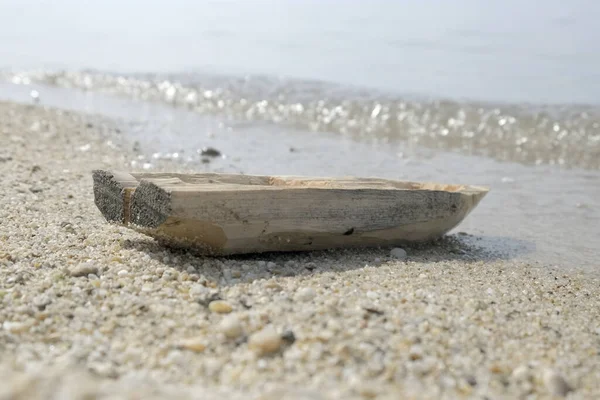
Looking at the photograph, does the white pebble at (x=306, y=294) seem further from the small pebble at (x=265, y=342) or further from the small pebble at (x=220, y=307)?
the small pebble at (x=265, y=342)

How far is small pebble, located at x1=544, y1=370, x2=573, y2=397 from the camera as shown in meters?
2.16

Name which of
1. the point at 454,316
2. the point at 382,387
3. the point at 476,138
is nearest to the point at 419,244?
the point at 454,316

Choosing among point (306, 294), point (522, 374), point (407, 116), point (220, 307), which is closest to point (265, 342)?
point (220, 307)

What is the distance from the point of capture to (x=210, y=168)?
23.4ft

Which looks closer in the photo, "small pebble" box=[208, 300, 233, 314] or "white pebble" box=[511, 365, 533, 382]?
"white pebble" box=[511, 365, 533, 382]

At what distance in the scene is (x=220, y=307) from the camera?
8.52 ft

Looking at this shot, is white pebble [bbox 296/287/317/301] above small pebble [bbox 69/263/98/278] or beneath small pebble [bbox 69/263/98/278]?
above

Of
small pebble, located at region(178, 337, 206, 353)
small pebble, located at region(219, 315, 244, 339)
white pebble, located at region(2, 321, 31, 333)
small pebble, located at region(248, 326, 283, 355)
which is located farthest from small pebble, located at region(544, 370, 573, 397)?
white pebble, located at region(2, 321, 31, 333)

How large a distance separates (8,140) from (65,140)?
0.89 metres

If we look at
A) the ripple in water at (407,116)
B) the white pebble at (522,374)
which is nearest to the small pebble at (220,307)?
the white pebble at (522,374)

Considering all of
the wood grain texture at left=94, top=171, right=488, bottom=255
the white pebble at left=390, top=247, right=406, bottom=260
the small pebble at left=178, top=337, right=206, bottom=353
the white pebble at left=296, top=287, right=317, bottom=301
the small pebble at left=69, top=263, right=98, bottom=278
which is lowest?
the white pebble at left=390, top=247, right=406, bottom=260

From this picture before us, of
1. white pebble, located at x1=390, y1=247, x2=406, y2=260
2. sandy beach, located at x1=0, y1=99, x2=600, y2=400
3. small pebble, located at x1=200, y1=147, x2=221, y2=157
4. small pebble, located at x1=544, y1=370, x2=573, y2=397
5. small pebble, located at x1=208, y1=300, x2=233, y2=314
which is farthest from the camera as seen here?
small pebble, located at x1=200, y1=147, x2=221, y2=157

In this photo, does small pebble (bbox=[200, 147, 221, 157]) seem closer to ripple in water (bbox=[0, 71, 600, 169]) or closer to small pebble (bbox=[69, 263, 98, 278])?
ripple in water (bbox=[0, 71, 600, 169])

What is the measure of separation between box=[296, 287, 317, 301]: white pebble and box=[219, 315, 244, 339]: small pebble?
0.45 m
